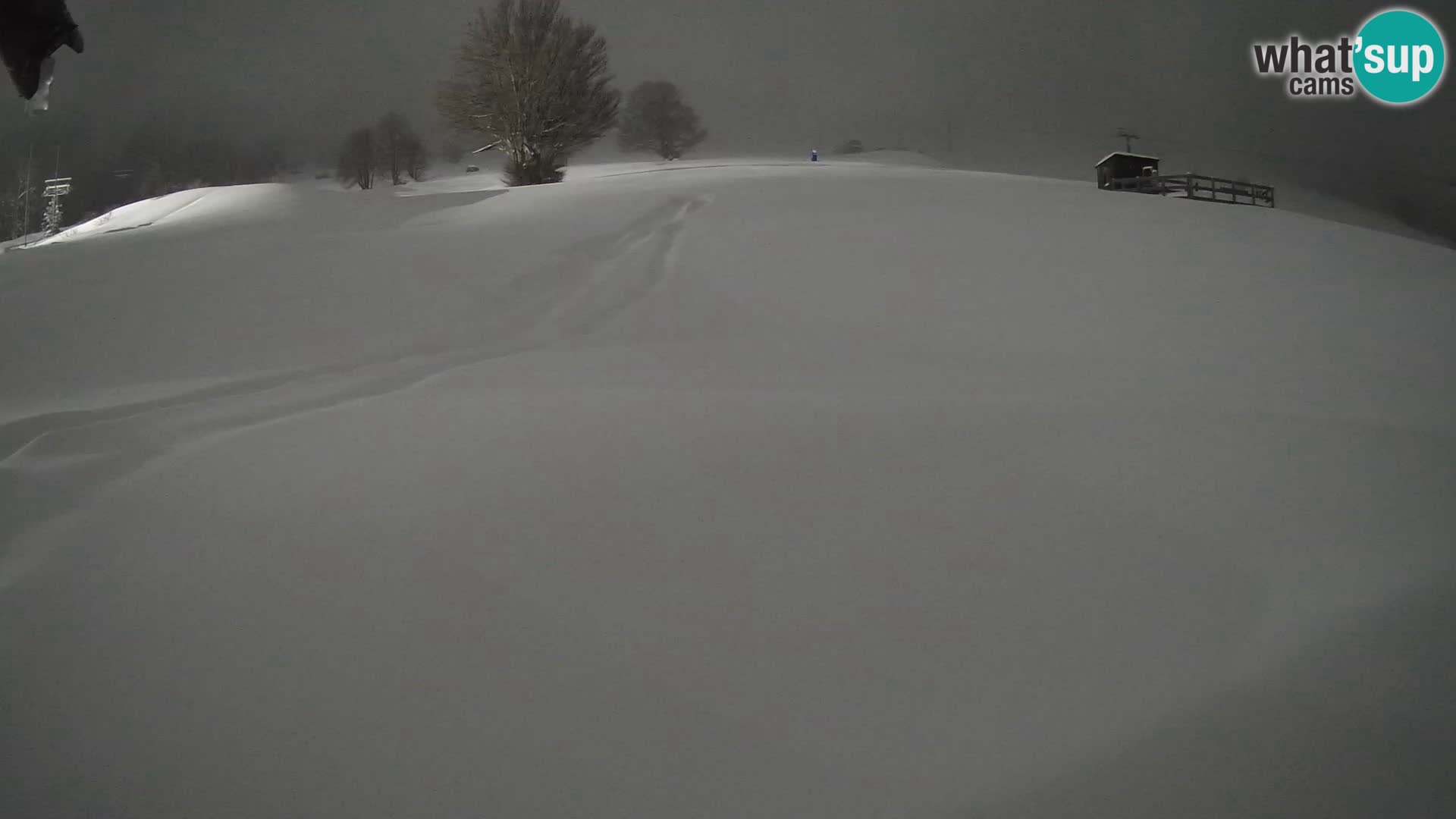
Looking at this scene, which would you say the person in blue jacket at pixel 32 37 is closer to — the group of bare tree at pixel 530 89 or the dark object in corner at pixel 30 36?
the dark object in corner at pixel 30 36

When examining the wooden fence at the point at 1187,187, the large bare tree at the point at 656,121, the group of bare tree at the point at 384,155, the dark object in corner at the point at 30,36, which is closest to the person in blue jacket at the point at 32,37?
the dark object in corner at the point at 30,36

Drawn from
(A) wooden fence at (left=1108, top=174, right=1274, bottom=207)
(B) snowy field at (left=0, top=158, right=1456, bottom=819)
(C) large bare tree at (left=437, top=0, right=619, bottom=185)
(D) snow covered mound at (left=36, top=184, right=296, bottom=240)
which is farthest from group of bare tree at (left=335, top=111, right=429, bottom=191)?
(B) snowy field at (left=0, top=158, right=1456, bottom=819)

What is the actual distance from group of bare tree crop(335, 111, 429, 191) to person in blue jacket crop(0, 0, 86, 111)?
29540 mm

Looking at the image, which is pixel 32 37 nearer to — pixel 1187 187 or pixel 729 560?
pixel 729 560

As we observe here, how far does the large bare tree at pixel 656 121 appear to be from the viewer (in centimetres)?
3234

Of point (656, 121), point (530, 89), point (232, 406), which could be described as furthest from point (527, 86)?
point (232, 406)

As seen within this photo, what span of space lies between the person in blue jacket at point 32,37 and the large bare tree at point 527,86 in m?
17.4

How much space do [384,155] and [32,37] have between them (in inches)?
1236

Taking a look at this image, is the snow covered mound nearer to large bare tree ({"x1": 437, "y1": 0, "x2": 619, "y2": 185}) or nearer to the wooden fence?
large bare tree ({"x1": 437, "y1": 0, "x2": 619, "y2": 185})

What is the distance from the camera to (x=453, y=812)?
203 cm

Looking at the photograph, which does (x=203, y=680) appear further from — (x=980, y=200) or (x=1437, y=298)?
(x=980, y=200)

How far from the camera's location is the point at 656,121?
1273 inches

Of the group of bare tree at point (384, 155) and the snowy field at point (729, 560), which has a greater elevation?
the group of bare tree at point (384, 155)

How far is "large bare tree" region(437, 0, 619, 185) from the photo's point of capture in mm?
19250
